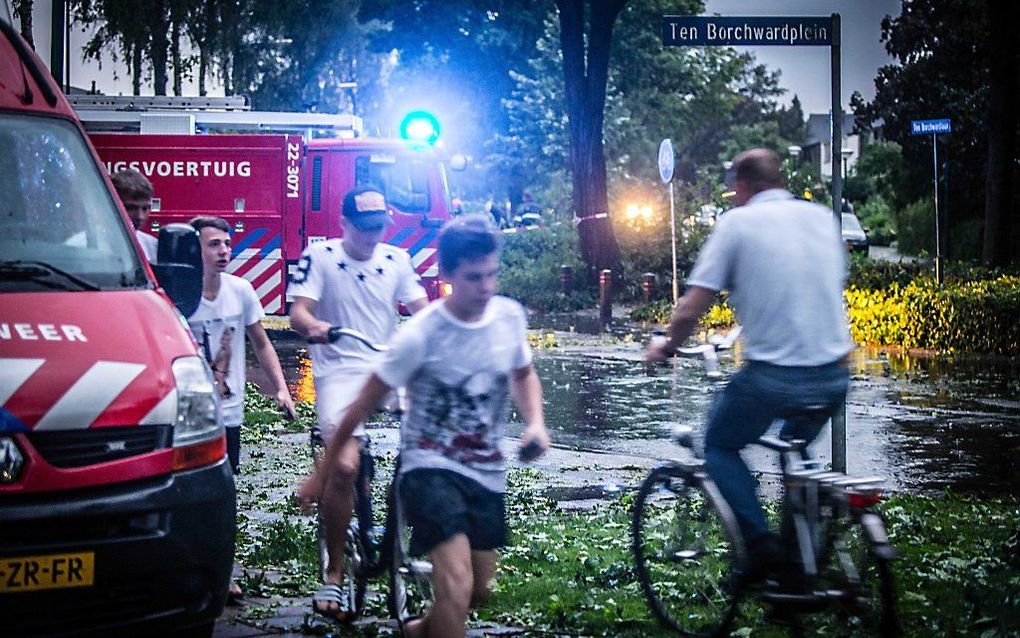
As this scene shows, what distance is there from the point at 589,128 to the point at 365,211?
24.2 meters

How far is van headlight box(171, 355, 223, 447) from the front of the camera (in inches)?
209

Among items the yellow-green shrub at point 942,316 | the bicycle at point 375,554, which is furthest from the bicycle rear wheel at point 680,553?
the yellow-green shrub at point 942,316

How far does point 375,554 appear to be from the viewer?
20.6 ft

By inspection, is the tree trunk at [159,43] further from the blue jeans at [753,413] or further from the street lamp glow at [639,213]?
the blue jeans at [753,413]

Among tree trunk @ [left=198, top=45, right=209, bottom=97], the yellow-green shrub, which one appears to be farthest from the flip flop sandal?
tree trunk @ [left=198, top=45, right=209, bottom=97]

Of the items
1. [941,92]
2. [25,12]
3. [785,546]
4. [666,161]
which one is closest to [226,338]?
[785,546]

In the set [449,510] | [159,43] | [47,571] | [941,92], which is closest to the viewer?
[449,510]

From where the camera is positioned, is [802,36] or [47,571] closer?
[47,571]

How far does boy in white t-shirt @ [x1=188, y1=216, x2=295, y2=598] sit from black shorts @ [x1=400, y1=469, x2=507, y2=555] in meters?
2.20

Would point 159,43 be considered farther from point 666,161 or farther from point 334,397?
point 334,397

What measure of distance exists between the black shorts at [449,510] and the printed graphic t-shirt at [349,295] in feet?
5.34

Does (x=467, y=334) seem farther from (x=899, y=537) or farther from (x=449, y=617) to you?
(x=899, y=537)

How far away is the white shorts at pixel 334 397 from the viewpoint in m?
6.45

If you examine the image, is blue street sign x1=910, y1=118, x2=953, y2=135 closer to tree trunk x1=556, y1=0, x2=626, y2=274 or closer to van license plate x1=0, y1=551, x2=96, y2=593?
tree trunk x1=556, y1=0, x2=626, y2=274
